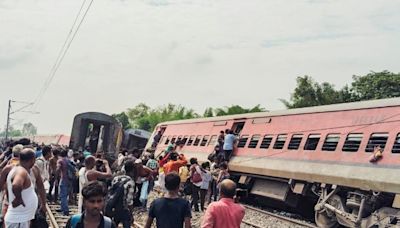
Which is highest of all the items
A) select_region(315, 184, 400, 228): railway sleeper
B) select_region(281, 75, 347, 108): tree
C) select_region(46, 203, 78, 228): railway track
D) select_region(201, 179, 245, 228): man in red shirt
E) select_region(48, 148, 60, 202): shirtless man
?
select_region(281, 75, 347, 108): tree

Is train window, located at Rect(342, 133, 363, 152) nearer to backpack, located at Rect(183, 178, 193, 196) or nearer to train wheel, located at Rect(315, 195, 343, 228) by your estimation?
train wheel, located at Rect(315, 195, 343, 228)

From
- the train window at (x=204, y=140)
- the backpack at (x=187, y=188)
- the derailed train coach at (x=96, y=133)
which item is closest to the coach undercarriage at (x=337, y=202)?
the backpack at (x=187, y=188)

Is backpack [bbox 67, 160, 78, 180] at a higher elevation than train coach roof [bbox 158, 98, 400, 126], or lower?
lower

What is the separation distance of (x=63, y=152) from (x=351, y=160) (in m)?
6.44

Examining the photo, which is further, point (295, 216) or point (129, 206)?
point (295, 216)

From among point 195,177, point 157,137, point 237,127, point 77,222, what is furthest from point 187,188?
point 157,137

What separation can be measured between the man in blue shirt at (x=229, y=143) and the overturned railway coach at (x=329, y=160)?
0.69ft

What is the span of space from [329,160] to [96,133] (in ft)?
47.1

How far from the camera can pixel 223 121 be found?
791 inches

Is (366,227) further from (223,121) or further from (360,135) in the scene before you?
(223,121)

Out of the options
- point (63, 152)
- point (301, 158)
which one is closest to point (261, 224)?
point (301, 158)

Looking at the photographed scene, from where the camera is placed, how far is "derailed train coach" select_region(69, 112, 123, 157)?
23.7 m

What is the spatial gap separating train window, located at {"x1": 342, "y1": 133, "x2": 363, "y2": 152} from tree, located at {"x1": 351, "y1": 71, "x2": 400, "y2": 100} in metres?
29.6

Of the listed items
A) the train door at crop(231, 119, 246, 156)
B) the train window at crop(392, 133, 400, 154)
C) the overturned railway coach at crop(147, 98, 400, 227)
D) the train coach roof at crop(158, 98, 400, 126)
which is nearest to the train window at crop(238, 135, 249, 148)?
the overturned railway coach at crop(147, 98, 400, 227)
